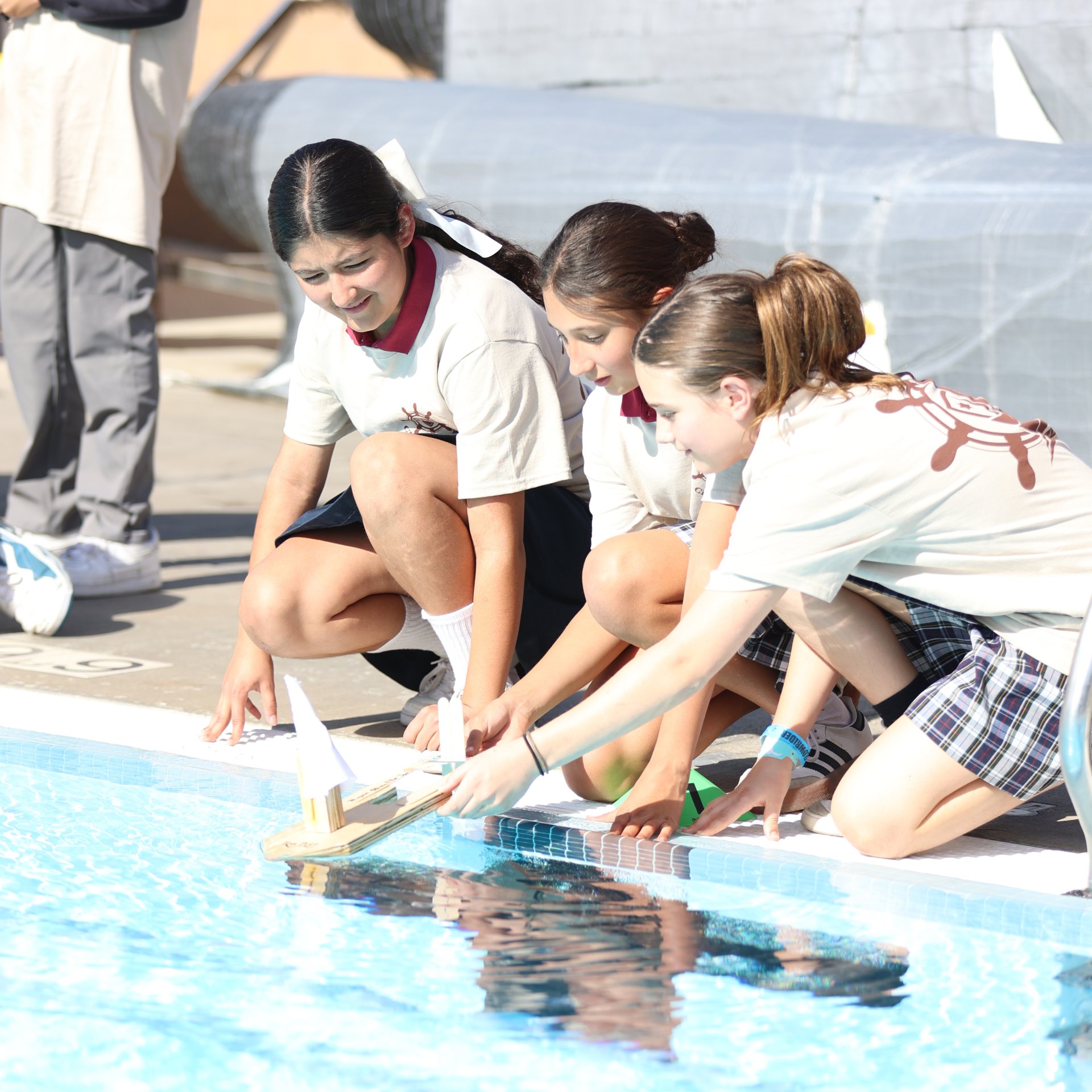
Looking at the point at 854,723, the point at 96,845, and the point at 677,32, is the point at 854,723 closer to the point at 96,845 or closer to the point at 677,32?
the point at 96,845

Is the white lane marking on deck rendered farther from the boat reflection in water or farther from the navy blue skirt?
the boat reflection in water

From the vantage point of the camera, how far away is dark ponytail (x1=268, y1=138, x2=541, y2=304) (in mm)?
2391

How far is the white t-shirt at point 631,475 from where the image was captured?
2.41 m

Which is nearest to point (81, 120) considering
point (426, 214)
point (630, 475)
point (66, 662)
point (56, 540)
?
point (56, 540)

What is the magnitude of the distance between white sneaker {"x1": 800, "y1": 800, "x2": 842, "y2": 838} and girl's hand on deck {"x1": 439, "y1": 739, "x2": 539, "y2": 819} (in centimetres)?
52

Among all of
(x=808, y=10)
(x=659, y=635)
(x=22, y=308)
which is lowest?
(x=659, y=635)

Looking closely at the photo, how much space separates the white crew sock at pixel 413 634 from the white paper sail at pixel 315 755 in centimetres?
79

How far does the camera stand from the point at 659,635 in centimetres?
240

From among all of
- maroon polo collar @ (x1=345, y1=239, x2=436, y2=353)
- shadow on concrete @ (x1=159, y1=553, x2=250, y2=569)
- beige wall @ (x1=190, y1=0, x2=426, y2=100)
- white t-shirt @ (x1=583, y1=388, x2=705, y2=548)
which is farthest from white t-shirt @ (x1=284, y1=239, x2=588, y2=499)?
beige wall @ (x1=190, y1=0, x2=426, y2=100)

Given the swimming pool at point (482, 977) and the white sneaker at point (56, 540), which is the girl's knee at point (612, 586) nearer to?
the swimming pool at point (482, 977)

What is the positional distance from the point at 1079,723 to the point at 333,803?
96cm

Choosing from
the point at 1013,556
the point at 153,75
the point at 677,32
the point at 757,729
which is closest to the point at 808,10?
the point at 677,32

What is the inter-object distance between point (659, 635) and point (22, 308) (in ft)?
7.24

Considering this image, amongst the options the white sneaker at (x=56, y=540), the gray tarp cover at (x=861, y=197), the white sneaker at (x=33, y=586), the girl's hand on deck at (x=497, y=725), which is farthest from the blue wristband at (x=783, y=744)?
the gray tarp cover at (x=861, y=197)
